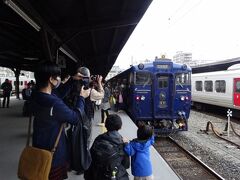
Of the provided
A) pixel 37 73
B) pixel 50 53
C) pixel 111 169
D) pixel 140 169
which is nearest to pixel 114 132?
pixel 111 169

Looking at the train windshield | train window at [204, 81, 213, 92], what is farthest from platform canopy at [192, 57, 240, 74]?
the train windshield

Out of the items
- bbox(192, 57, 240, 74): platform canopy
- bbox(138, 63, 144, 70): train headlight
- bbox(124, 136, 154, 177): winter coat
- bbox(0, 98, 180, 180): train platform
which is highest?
bbox(192, 57, 240, 74): platform canopy

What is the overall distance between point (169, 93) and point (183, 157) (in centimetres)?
302

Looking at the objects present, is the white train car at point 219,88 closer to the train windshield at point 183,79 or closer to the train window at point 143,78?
the train windshield at point 183,79

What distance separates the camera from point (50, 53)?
26.8 ft

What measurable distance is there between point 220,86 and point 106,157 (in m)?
16.4

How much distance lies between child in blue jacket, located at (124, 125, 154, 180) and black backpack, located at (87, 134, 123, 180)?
1.26 ft

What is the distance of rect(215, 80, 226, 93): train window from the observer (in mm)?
17647

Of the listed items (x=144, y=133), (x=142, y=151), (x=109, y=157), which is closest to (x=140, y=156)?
(x=142, y=151)

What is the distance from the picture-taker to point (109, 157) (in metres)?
2.97

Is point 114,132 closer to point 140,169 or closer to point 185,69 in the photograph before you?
point 140,169

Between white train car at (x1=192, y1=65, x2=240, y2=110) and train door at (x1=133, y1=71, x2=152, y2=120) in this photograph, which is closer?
train door at (x1=133, y1=71, x2=152, y2=120)

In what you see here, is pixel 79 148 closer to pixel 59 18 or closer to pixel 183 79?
pixel 59 18

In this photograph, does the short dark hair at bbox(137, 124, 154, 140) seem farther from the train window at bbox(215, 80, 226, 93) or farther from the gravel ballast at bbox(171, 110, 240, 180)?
the train window at bbox(215, 80, 226, 93)
